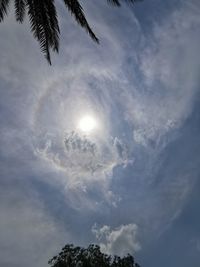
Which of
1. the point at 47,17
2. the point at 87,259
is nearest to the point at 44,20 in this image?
the point at 47,17

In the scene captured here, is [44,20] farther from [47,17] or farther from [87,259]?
[87,259]

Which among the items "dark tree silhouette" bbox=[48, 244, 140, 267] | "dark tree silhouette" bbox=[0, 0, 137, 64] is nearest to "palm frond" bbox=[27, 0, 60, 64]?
"dark tree silhouette" bbox=[0, 0, 137, 64]

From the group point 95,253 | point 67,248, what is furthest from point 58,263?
point 95,253

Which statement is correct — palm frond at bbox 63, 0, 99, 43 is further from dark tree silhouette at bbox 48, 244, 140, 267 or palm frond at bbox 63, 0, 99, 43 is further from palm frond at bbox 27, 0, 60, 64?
dark tree silhouette at bbox 48, 244, 140, 267

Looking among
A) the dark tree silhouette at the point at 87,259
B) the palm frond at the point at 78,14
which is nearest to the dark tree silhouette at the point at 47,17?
the palm frond at the point at 78,14

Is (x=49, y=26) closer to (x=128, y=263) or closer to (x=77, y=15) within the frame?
(x=77, y=15)

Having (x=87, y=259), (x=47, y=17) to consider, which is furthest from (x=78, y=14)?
(x=87, y=259)

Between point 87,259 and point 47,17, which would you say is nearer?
point 47,17
